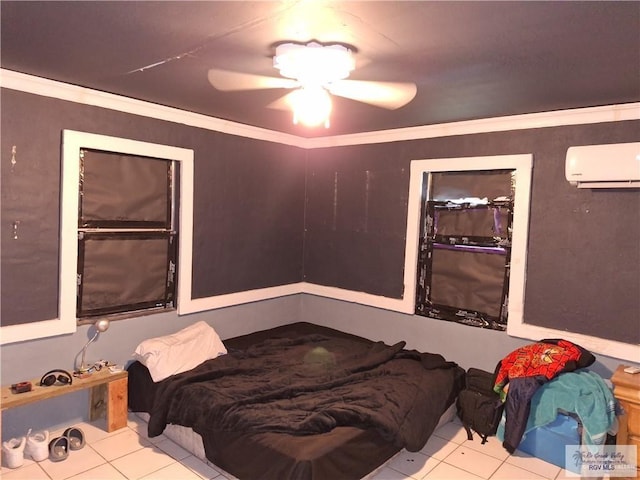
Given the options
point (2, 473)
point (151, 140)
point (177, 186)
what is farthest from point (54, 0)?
point (2, 473)

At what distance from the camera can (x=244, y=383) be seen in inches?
129

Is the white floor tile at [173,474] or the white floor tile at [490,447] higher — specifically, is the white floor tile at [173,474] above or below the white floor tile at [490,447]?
below

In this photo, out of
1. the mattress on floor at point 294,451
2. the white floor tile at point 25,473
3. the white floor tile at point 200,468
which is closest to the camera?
the mattress on floor at point 294,451

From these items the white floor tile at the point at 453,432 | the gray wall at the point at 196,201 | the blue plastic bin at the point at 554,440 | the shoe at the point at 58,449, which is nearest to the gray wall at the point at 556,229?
the blue plastic bin at the point at 554,440

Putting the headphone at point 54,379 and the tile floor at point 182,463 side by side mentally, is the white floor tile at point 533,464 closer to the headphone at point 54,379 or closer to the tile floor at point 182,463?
the tile floor at point 182,463

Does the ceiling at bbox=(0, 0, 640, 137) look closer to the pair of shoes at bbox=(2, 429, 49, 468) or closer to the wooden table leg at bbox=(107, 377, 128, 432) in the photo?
the wooden table leg at bbox=(107, 377, 128, 432)

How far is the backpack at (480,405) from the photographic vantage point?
135 inches

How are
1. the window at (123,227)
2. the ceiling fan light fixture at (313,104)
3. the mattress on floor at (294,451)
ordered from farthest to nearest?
1. the window at (123,227)
2. the ceiling fan light fixture at (313,104)
3. the mattress on floor at (294,451)

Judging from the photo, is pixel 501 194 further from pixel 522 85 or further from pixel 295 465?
pixel 295 465

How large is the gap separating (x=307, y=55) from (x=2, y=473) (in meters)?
3.10

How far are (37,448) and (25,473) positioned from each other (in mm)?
168

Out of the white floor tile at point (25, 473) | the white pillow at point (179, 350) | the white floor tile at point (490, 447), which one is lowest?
the white floor tile at point (25, 473)

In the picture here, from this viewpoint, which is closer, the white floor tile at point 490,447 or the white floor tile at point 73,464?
the white floor tile at point 73,464

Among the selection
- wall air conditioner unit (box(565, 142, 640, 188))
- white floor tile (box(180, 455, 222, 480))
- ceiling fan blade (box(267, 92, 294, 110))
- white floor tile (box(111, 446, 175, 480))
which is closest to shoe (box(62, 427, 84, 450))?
white floor tile (box(111, 446, 175, 480))
